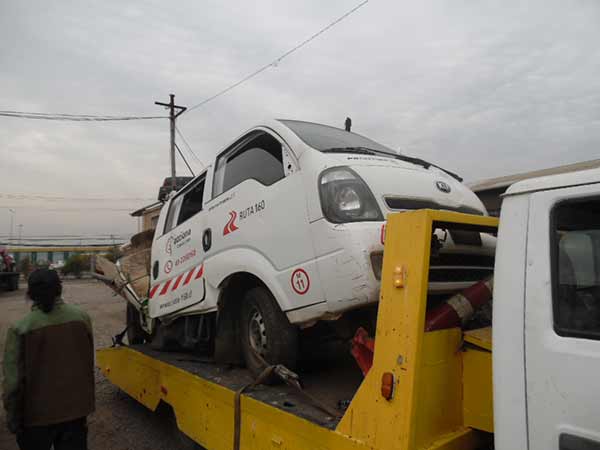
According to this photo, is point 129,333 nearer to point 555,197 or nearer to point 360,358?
point 360,358

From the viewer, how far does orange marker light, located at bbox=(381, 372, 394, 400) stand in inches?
75.1

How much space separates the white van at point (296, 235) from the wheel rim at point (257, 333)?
1cm

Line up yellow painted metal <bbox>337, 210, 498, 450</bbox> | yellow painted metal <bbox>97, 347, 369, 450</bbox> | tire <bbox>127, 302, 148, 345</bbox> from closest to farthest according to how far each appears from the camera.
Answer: yellow painted metal <bbox>337, 210, 498, 450</bbox>, yellow painted metal <bbox>97, 347, 369, 450</bbox>, tire <bbox>127, 302, 148, 345</bbox>

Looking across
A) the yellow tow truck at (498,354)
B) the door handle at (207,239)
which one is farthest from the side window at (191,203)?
the yellow tow truck at (498,354)

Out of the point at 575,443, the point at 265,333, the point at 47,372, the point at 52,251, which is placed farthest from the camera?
the point at 52,251

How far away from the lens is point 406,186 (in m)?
2.82

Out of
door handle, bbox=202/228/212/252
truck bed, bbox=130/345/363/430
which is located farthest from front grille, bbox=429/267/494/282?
door handle, bbox=202/228/212/252

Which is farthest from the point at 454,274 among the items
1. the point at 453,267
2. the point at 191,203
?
the point at 191,203

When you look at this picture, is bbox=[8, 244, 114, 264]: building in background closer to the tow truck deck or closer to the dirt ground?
the dirt ground

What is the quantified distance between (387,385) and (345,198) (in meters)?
1.12

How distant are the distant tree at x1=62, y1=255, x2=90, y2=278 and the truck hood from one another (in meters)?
41.2

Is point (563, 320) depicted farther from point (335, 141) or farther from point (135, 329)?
point (135, 329)

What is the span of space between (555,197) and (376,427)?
1.19m

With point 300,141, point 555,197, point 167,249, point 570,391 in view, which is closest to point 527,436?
point 570,391
